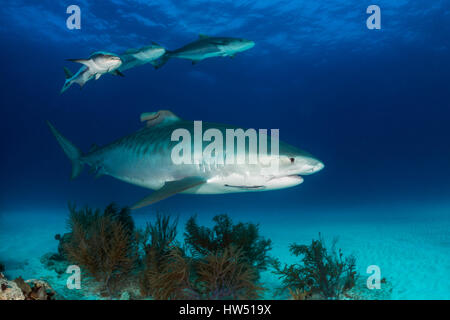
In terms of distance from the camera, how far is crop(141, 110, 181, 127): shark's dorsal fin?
5.10 m

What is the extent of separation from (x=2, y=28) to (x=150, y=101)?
31.2m

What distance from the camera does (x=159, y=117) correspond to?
5168 millimetres

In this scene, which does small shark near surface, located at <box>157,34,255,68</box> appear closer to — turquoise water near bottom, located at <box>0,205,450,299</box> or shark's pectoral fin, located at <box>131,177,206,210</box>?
shark's pectoral fin, located at <box>131,177,206,210</box>

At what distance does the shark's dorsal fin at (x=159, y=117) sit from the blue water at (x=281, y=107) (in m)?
4.76

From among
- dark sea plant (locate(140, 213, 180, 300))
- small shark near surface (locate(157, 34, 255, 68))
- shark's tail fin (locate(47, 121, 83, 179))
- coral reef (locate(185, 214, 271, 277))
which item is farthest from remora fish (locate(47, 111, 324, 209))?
small shark near surface (locate(157, 34, 255, 68))

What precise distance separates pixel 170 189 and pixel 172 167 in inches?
29.8

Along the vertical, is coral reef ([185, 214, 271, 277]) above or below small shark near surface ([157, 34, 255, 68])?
below

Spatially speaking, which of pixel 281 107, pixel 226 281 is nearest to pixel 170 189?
pixel 226 281

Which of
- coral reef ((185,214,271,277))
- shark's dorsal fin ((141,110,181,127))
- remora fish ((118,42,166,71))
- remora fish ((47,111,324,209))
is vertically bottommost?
coral reef ((185,214,271,277))

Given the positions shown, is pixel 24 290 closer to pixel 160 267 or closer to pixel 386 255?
pixel 160 267

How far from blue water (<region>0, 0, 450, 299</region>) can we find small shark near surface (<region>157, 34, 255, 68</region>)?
6510mm

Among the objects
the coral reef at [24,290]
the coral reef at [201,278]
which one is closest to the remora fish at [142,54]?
the coral reef at [201,278]

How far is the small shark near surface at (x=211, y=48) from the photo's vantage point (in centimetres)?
656

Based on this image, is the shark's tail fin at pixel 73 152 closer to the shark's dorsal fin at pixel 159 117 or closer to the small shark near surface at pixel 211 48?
the shark's dorsal fin at pixel 159 117
